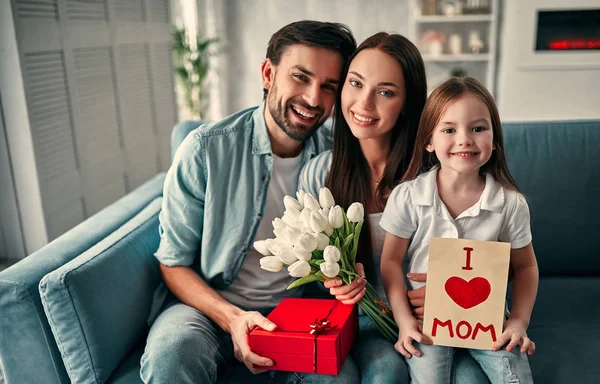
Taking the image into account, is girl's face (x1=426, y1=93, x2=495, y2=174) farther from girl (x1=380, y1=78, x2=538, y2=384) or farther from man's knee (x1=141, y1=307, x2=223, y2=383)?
man's knee (x1=141, y1=307, x2=223, y2=383)

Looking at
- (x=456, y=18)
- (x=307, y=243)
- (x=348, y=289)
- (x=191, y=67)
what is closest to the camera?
(x=307, y=243)

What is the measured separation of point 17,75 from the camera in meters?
2.18

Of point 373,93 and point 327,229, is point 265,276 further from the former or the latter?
point 373,93

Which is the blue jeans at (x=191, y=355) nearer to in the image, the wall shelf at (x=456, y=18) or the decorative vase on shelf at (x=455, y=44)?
the wall shelf at (x=456, y=18)

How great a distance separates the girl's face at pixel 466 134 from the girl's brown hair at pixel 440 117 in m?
0.02

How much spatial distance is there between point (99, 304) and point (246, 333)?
14.7 inches

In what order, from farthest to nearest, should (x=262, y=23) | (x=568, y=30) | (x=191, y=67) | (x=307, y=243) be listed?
(x=262, y=23) < (x=191, y=67) < (x=568, y=30) < (x=307, y=243)

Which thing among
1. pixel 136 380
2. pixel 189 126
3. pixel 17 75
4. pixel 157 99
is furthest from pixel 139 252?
pixel 157 99

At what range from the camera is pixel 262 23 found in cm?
555

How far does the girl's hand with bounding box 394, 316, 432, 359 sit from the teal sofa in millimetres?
342

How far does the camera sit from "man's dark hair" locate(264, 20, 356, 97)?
1.53m

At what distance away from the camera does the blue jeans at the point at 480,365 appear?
1.23 m

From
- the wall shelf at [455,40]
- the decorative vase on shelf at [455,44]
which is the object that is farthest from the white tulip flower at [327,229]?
the decorative vase on shelf at [455,44]

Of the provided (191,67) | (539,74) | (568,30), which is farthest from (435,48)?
(191,67)
